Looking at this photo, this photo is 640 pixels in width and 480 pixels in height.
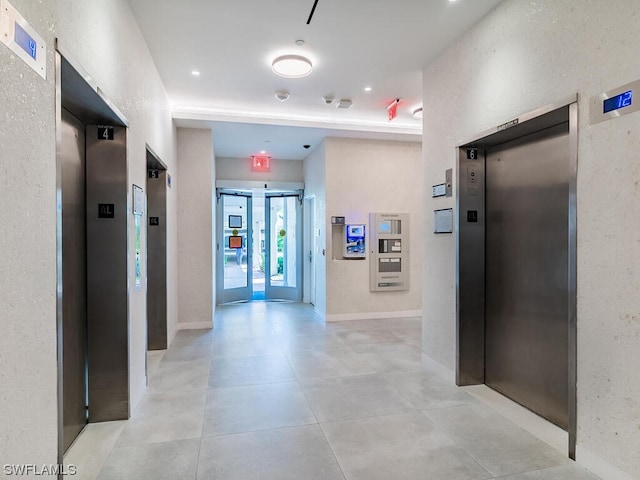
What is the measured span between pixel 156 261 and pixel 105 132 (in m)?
2.33

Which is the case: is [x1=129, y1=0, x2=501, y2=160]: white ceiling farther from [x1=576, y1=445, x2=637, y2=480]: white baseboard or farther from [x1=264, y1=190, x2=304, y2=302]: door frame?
[x1=576, y1=445, x2=637, y2=480]: white baseboard

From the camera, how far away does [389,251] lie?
6.68 m

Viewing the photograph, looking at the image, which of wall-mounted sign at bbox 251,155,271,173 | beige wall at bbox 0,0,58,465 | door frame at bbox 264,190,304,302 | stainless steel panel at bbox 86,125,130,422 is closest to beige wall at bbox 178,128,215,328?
wall-mounted sign at bbox 251,155,271,173

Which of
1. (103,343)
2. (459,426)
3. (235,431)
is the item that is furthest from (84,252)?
(459,426)

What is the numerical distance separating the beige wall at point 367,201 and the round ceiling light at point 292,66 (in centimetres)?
235

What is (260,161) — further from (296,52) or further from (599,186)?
(599,186)

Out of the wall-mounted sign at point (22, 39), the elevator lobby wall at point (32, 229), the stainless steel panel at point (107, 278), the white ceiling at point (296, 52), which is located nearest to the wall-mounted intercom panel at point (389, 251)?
the white ceiling at point (296, 52)

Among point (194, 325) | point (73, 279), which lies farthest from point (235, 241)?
point (73, 279)

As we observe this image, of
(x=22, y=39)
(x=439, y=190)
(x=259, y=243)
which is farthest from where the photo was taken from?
(x=259, y=243)

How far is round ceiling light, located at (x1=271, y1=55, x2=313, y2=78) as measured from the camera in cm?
392

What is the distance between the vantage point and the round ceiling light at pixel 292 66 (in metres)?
3.92

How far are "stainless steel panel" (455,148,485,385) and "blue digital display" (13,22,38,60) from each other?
3312 mm

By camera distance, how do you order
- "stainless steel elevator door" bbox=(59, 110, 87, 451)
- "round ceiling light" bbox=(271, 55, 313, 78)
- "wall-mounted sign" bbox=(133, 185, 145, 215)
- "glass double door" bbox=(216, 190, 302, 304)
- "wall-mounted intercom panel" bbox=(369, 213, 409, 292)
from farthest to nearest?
"glass double door" bbox=(216, 190, 302, 304)
"wall-mounted intercom panel" bbox=(369, 213, 409, 292)
"round ceiling light" bbox=(271, 55, 313, 78)
"wall-mounted sign" bbox=(133, 185, 145, 215)
"stainless steel elevator door" bbox=(59, 110, 87, 451)

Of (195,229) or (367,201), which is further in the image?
(367,201)
